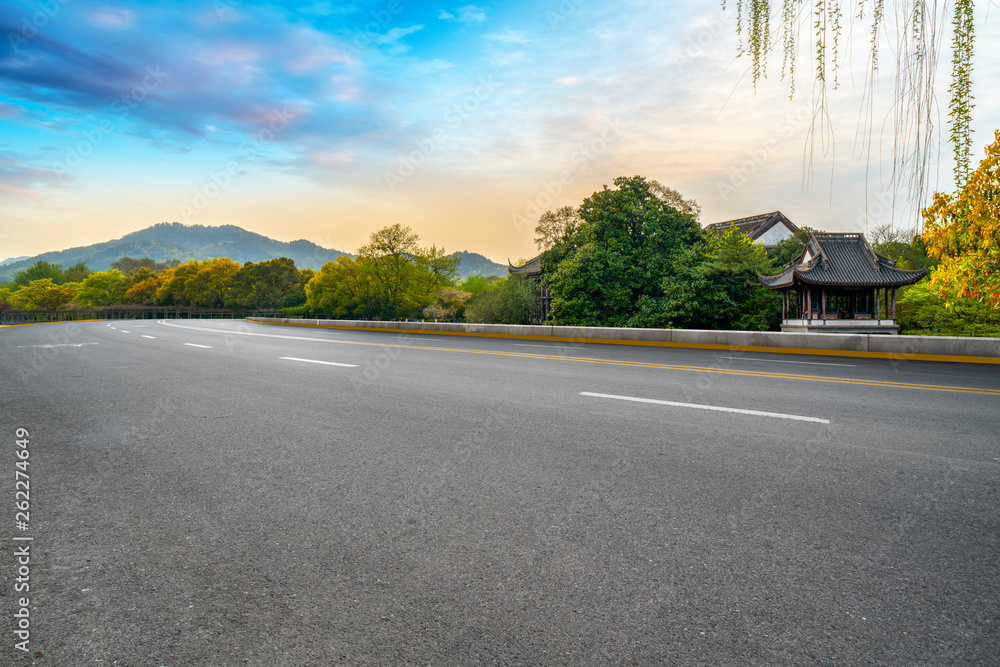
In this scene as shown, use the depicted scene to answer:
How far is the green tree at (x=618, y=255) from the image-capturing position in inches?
1271

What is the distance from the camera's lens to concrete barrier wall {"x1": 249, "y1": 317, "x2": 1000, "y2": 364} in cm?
1197

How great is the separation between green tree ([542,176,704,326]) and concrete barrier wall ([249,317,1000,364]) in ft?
39.6

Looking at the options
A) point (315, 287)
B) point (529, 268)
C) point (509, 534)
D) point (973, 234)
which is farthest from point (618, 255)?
point (315, 287)

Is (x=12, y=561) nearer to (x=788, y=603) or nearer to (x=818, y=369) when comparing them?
(x=788, y=603)

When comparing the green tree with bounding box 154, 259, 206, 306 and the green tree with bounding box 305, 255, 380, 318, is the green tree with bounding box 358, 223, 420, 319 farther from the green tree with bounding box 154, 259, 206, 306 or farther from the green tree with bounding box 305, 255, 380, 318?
the green tree with bounding box 154, 259, 206, 306

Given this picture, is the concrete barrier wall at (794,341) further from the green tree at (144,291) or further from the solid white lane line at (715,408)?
the green tree at (144,291)

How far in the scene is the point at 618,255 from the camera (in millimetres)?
32688

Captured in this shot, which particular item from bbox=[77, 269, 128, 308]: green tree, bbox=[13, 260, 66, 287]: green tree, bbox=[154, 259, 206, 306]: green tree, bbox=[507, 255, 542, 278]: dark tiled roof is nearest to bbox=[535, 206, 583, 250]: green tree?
bbox=[507, 255, 542, 278]: dark tiled roof

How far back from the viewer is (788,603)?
7.04 ft

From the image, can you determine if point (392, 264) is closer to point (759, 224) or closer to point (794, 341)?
point (759, 224)

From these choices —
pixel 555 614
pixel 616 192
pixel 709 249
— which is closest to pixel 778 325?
pixel 709 249

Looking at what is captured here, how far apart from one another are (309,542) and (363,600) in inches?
26.6

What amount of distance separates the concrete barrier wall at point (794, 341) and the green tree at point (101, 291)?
138841 mm

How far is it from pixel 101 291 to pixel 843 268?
15115cm
